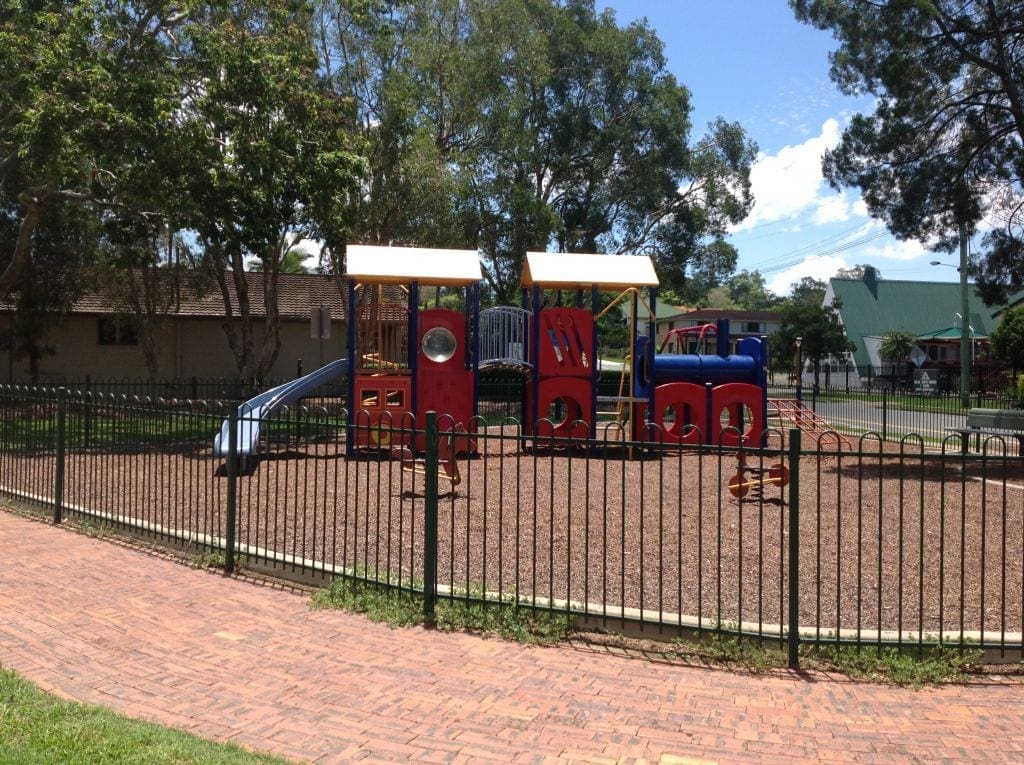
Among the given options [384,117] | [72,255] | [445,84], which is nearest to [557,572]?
[384,117]

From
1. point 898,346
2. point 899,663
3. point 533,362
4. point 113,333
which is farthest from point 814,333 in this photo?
point 899,663

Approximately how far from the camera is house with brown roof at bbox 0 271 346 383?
29094mm

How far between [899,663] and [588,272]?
1130 cm

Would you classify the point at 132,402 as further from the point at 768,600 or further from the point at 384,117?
the point at 384,117

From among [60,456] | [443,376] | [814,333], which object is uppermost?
[814,333]

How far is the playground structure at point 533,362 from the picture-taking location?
595 inches

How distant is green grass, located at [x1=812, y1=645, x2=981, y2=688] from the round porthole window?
1054 centimetres

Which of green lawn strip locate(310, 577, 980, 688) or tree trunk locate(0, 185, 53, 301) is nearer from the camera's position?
green lawn strip locate(310, 577, 980, 688)

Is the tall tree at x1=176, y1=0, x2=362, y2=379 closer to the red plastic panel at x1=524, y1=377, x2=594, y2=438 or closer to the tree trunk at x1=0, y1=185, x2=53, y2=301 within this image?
the tree trunk at x1=0, y1=185, x2=53, y2=301

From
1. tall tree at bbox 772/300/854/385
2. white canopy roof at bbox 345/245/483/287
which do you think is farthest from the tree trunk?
tall tree at bbox 772/300/854/385

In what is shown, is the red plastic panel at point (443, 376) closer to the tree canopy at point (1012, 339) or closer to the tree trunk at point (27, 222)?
the tree trunk at point (27, 222)

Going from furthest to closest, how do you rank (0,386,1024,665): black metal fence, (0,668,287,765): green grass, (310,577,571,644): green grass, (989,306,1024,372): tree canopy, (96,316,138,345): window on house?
(989,306,1024,372): tree canopy
(96,316,138,345): window on house
(310,577,571,644): green grass
(0,386,1024,665): black metal fence
(0,668,287,765): green grass

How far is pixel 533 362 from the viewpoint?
52.1ft

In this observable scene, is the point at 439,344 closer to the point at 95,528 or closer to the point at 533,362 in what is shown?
the point at 533,362
